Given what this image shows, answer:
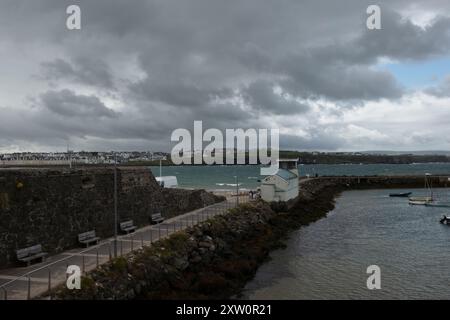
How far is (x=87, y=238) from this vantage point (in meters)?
20.2

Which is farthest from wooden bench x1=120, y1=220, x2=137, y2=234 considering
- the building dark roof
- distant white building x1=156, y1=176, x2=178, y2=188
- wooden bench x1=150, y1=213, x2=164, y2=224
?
the building dark roof

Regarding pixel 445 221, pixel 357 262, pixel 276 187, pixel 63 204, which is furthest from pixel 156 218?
pixel 445 221

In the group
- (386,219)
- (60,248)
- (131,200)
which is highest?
(131,200)

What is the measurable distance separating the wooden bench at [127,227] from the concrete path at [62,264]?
1.13 ft

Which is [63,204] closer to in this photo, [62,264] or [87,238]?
[87,238]

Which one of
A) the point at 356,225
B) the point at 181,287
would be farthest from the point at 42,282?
the point at 356,225

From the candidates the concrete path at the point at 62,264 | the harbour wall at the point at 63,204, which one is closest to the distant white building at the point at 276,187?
the concrete path at the point at 62,264

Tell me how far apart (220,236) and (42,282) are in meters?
14.0

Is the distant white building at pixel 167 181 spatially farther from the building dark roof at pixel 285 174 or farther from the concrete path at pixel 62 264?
the concrete path at pixel 62 264

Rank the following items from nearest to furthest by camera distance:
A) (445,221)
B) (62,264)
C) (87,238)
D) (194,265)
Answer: (62,264) < (87,238) < (194,265) < (445,221)

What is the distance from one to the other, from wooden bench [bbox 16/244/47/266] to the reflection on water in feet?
29.6

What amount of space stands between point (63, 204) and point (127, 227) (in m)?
5.03

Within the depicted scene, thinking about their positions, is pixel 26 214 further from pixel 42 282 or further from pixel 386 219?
pixel 386 219

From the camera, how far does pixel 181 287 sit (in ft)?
58.3
